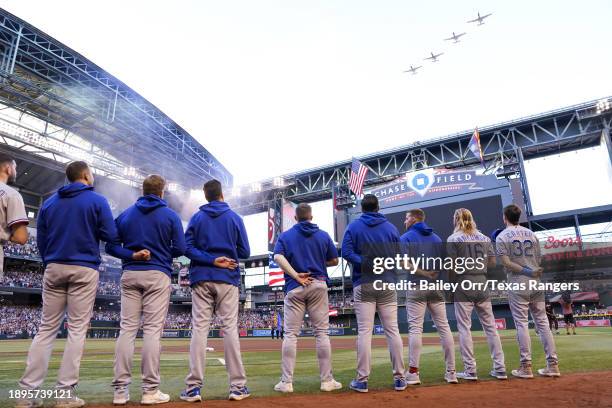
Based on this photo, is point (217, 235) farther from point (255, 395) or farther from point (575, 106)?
point (575, 106)

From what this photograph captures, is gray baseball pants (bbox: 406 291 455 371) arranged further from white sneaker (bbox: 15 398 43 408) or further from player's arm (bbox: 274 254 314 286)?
white sneaker (bbox: 15 398 43 408)

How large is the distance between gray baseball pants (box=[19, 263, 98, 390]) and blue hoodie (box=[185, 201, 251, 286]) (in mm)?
923

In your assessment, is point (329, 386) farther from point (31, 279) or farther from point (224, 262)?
point (31, 279)

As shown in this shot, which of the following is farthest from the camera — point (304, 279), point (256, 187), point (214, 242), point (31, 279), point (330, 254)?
point (256, 187)

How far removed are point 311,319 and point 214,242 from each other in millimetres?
1373

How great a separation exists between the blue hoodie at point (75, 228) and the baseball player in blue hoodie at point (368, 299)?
2.42m

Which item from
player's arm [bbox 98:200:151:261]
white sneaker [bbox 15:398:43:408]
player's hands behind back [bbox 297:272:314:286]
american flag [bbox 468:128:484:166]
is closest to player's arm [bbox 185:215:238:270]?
player's arm [bbox 98:200:151:261]

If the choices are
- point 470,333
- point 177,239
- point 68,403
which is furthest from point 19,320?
point 470,333

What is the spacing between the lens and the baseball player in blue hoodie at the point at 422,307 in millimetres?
4590

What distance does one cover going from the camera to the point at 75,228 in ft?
11.8

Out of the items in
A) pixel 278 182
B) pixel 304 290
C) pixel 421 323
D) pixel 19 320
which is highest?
pixel 278 182

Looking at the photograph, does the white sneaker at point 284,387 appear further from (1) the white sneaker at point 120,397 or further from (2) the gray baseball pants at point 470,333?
(2) the gray baseball pants at point 470,333

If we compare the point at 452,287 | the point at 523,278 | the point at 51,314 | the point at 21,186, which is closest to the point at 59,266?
the point at 51,314

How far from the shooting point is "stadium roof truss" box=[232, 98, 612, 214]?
33156 millimetres
